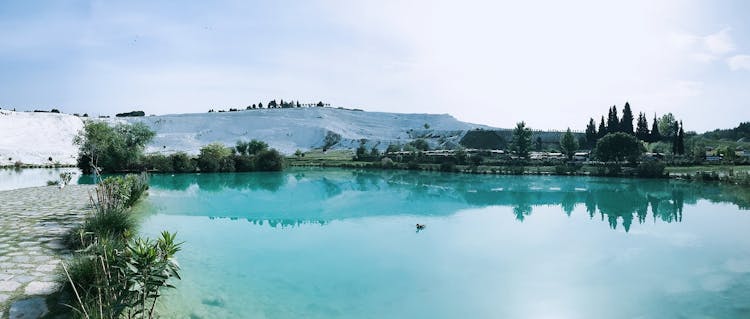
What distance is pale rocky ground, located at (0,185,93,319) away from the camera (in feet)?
17.1

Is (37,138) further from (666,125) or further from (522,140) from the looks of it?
(666,125)

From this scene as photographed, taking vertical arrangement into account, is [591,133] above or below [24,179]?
above

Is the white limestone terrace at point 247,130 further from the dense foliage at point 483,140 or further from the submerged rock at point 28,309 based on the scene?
the submerged rock at point 28,309

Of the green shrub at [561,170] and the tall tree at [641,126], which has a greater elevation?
the tall tree at [641,126]

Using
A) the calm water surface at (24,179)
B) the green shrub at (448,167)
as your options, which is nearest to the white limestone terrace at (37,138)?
the calm water surface at (24,179)

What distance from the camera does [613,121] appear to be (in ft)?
196

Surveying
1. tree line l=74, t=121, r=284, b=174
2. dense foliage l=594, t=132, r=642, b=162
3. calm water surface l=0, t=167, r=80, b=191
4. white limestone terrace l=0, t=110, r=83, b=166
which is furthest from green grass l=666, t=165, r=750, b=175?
white limestone terrace l=0, t=110, r=83, b=166

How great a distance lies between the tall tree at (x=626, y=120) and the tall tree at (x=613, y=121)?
1.85 ft

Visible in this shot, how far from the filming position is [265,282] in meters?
8.16

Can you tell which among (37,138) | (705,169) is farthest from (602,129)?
(37,138)

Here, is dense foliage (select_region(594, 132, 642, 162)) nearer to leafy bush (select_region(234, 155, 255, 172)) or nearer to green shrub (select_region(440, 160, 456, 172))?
green shrub (select_region(440, 160, 456, 172))

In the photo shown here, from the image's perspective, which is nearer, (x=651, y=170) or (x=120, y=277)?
(x=120, y=277)

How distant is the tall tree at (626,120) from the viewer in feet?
193

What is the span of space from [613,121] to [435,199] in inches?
1815
